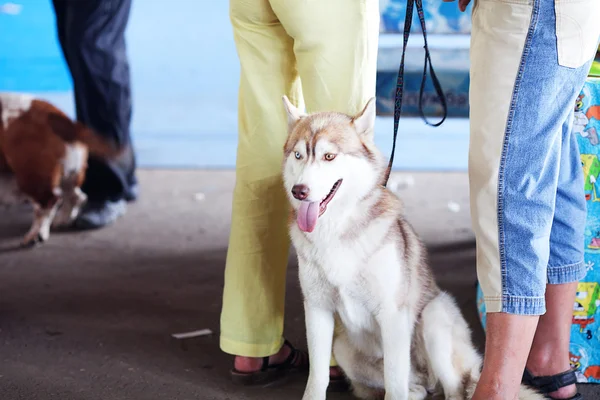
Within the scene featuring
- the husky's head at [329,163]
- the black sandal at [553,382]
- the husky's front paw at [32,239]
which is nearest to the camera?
the husky's head at [329,163]

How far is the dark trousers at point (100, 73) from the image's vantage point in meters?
3.62

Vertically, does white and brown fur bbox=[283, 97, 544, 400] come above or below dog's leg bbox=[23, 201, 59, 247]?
above

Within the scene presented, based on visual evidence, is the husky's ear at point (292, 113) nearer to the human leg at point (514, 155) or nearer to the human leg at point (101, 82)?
the human leg at point (514, 155)

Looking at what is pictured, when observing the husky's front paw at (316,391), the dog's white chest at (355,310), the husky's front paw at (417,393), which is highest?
the dog's white chest at (355,310)

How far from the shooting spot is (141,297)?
266cm

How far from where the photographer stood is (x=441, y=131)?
5.35 meters

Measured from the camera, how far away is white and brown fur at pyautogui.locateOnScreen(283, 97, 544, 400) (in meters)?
1.67

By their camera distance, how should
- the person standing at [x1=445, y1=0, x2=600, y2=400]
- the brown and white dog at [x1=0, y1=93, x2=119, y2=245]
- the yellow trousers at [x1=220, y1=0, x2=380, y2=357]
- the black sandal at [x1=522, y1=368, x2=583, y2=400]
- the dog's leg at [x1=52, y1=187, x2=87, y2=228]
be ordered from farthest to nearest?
the dog's leg at [x1=52, y1=187, x2=87, y2=228] → the brown and white dog at [x1=0, y1=93, x2=119, y2=245] → the black sandal at [x1=522, y1=368, x2=583, y2=400] → the yellow trousers at [x1=220, y1=0, x2=380, y2=357] → the person standing at [x1=445, y1=0, x2=600, y2=400]

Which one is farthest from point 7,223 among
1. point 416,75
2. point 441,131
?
point 441,131

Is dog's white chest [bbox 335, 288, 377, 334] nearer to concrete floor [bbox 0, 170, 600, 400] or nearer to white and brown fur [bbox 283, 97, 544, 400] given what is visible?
white and brown fur [bbox 283, 97, 544, 400]

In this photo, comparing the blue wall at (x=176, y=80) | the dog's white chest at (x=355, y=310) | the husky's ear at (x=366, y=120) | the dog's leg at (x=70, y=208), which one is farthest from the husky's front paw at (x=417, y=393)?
the blue wall at (x=176, y=80)

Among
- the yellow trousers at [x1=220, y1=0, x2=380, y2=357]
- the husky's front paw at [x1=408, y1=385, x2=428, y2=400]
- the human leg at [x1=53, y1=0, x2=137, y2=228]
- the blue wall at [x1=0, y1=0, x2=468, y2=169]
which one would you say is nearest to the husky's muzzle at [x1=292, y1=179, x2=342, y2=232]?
the yellow trousers at [x1=220, y1=0, x2=380, y2=357]

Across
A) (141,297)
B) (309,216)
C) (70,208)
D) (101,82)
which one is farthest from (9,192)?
(309,216)

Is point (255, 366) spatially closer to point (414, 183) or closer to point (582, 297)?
point (582, 297)
